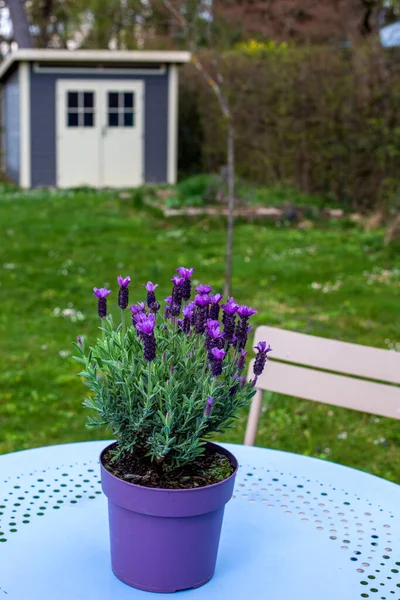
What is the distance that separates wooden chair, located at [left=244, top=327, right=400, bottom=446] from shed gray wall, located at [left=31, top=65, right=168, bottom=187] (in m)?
13.5

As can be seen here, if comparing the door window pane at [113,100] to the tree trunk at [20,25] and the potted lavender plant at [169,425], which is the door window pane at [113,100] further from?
the potted lavender plant at [169,425]

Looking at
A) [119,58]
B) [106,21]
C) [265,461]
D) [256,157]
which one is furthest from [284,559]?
[106,21]

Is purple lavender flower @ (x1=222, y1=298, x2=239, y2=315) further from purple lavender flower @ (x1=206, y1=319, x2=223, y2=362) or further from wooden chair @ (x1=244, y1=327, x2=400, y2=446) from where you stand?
wooden chair @ (x1=244, y1=327, x2=400, y2=446)

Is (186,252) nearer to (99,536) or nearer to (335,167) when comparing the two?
(335,167)

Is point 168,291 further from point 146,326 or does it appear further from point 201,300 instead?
point 146,326

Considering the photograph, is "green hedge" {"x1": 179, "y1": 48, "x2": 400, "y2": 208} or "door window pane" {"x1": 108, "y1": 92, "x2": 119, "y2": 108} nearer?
"green hedge" {"x1": 179, "y1": 48, "x2": 400, "y2": 208}

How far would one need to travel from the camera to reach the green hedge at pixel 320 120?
34.1 ft

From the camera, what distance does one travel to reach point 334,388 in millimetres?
2240

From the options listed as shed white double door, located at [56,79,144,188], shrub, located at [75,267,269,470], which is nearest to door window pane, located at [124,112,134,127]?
shed white double door, located at [56,79,144,188]

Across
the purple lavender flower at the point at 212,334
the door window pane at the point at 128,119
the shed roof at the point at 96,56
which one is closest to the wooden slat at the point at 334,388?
the purple lavender flower at the point at 212,334

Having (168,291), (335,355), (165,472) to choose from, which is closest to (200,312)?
(165,472)

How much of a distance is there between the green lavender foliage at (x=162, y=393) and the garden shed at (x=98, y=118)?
14.2 m

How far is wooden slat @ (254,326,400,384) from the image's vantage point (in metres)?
2.13

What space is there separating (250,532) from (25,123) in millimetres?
14466
